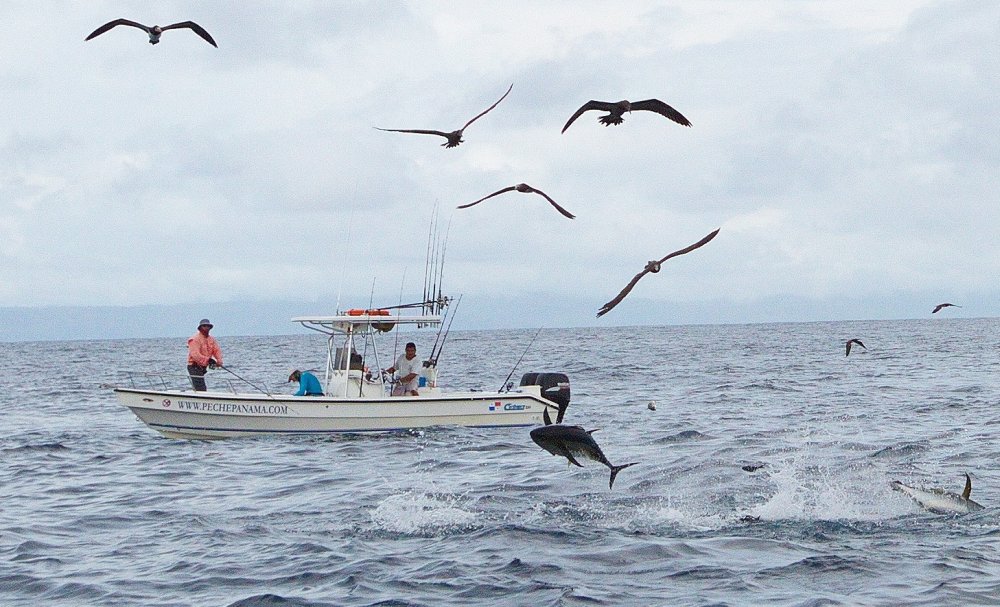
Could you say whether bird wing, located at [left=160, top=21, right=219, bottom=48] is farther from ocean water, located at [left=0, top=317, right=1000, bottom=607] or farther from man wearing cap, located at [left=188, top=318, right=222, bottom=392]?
man wearing cap, located at [left=188, top=318, right=222, bottom=392]

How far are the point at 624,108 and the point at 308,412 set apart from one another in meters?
11.6

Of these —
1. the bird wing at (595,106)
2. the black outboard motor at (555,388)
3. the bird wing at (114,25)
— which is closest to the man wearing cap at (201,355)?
the black outboard motor at (555,388)

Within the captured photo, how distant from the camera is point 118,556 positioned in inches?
469

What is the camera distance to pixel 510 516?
1338cm

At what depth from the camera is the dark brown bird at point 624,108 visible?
11.3m

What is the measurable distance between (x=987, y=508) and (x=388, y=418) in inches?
444

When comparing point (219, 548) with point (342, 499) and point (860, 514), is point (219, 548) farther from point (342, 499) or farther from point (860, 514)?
point (860, 514)

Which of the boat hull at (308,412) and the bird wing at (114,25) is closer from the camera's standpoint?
the bird wing at (114,25)

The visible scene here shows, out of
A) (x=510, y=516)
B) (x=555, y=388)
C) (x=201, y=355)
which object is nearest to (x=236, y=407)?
(x=201, y=355)

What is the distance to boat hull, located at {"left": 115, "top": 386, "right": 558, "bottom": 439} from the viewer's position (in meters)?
21.1

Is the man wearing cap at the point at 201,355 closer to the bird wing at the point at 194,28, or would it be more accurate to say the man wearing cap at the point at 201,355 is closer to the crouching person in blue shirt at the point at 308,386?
the crouching person in blue shirt at the point at 308,386

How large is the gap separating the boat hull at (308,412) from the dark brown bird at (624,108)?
10.5 m

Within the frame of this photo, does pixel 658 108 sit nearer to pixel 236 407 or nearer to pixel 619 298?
pixel 619 298

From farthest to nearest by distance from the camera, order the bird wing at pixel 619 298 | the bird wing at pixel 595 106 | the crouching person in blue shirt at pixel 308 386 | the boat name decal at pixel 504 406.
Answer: the crouching person in blue shirt at pixel 308 386 → the boat name decal at pixel 504 406 → the bird wing at pixel 595 106 → the bird wing at pixel 619 298
